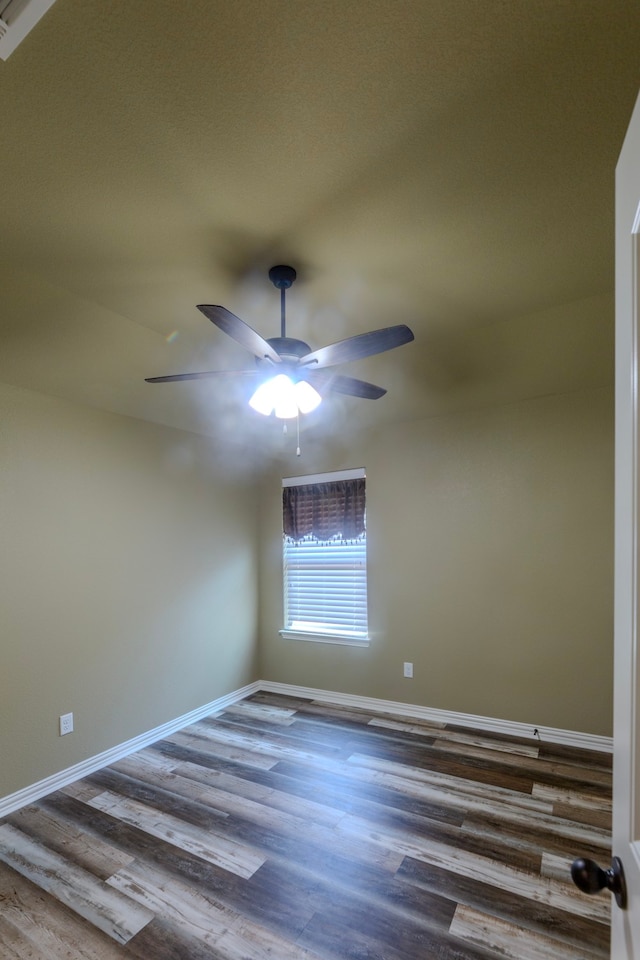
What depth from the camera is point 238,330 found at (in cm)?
169

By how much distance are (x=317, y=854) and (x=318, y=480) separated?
2.93 metres

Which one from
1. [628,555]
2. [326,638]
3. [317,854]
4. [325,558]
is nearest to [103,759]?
[317,854]

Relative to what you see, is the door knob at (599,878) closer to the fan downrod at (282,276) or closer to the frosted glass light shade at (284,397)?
the frosted glass light shade at (284,397)

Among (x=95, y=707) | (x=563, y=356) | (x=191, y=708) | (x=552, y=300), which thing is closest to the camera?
(x=552, y=300)

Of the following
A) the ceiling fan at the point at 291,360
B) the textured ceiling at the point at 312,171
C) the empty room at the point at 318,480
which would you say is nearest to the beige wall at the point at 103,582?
the empty room at the point at 318,480

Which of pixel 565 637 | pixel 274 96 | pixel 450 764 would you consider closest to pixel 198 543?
pixel 450 764

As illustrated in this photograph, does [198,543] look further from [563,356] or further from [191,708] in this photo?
[563,356]

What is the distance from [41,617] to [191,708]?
1.63 m

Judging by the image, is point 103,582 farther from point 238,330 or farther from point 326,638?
point 238,330

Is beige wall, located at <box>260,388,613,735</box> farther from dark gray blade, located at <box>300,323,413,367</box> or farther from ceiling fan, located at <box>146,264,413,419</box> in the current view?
dark gray blade, located at <box>300,323,413,367</box>

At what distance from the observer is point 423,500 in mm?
3941

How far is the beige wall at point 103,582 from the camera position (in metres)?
2.80

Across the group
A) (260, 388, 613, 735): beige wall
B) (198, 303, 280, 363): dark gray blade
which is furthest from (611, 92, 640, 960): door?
(260, 388, 613, 735): beige wall

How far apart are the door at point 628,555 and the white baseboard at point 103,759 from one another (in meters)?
3.11
